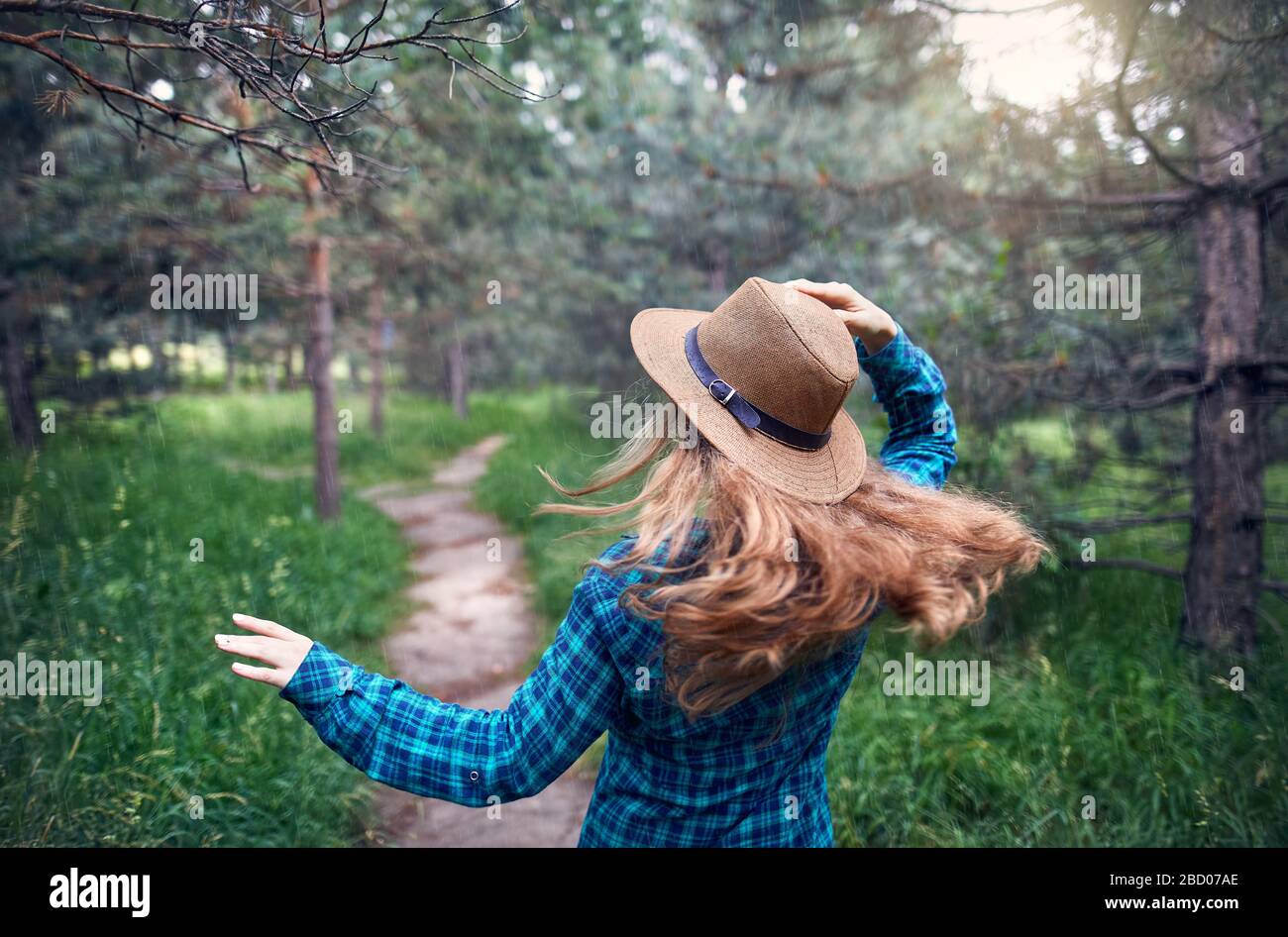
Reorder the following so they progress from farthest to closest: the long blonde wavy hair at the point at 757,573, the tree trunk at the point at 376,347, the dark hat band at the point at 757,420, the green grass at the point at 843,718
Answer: the tree trunk at the point at 376,347 < the green grass at the point at 843,718 < the dark hat band at the point at 757,420 < the long blonde wavy hair at the point at 757,573

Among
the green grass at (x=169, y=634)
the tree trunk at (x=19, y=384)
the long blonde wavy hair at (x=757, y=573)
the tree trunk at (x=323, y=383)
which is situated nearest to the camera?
the long blonde wavy hair at (x=757, y=573)

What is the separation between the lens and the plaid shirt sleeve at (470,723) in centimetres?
125

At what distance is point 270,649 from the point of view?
1288 mm

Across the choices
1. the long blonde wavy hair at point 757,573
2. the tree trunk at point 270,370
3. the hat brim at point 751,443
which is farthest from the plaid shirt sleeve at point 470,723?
the tree trunk at point 270,370

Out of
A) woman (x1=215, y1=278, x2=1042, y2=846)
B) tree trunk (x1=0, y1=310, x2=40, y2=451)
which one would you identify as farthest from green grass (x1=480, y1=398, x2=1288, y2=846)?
tree trunk (x1=0, y1=310, x2=40, y2=451)

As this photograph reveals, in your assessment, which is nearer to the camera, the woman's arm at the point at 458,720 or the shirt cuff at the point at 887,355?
the woman's arm at the point at 458,720

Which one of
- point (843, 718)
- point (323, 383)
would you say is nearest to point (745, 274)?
point (843, 718)

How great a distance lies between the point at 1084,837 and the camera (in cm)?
323

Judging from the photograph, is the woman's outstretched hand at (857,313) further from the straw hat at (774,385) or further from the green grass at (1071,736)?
the green grass at (1071,736)

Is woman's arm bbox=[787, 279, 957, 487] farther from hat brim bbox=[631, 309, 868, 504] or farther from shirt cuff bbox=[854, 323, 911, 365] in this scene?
hat brim bbox=[631, 309, 868, 504]

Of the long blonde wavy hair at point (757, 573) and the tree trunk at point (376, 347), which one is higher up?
the tree trunk at point (376, 347)

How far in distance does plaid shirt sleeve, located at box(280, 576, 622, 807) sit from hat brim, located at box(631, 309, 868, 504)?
1.18 ft

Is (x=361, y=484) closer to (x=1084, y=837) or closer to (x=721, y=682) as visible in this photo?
(x=1084, y=837)
